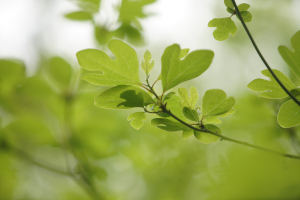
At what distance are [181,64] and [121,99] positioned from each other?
169mm

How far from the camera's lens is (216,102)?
58cm

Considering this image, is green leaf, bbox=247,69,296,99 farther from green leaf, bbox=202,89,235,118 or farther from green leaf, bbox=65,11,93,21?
green leaf, bbox=65,11,93,21

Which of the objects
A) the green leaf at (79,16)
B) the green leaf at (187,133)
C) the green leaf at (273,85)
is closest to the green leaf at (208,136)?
the green leaf at (187,133)

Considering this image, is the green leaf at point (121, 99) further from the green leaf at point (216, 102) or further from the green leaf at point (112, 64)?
the green leaf at point (216, 102)

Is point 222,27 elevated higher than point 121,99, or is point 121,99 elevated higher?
point 222,27

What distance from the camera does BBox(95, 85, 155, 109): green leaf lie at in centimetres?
Result: 56

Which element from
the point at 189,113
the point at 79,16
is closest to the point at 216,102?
the point at 189,113

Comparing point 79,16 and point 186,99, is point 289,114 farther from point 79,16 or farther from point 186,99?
point 79,16

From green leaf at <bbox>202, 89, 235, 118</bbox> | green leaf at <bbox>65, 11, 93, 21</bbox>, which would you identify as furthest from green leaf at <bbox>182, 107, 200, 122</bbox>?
green leaf at <bbox>65, 11, 93, 21</bbox>

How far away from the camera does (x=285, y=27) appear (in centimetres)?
276

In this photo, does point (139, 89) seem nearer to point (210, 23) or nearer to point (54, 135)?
point (210, 23)

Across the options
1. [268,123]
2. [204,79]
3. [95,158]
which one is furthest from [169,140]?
[204,79]

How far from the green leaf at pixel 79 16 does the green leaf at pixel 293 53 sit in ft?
3.23

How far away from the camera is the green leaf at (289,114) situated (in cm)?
59
